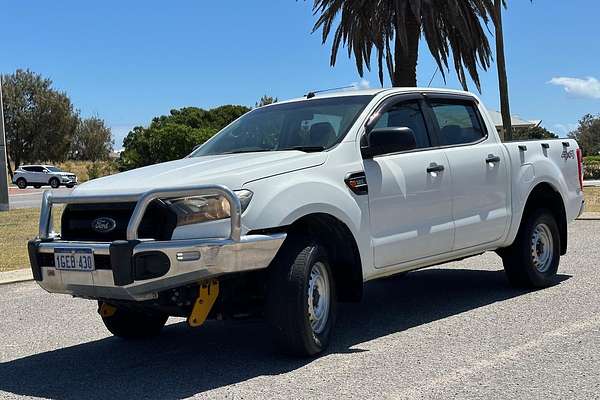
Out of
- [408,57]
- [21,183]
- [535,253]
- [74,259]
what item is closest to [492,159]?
[535,253]

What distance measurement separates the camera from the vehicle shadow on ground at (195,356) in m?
4.96

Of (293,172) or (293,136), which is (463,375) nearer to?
(293,172)

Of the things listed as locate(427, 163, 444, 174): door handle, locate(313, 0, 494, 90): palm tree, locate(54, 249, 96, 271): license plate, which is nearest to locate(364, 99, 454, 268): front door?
locate(427, 163, 444, 174): door handle

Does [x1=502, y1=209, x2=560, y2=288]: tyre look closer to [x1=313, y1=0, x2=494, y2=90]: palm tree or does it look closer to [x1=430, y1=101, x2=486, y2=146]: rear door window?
[x1=430, y1=101, x2=486, y2=146]: rear door window

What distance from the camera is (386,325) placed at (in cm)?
643

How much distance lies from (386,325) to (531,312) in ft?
4.29

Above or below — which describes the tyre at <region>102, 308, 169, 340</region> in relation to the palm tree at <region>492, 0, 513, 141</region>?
below

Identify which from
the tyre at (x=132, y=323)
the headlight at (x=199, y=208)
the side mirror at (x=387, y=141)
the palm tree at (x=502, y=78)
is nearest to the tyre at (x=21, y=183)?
the palm tree at (x=502, y=78)

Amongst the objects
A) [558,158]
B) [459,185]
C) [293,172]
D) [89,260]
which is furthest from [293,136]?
[558,158]

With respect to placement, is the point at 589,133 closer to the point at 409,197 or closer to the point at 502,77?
the point at 502,77

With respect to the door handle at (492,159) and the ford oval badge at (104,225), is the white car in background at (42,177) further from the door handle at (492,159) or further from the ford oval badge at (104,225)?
the ford oval badge at (104,225)

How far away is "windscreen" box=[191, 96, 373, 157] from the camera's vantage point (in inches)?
240

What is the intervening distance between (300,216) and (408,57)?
15242 mm

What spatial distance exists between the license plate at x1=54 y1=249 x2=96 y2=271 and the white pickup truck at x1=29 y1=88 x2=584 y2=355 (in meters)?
0.01
